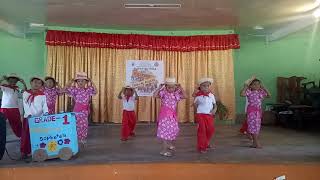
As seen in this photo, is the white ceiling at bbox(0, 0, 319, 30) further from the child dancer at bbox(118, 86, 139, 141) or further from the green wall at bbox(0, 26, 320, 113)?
the child dancer at bbox(118, 86, 139, 141)

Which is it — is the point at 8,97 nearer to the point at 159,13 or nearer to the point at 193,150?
the point at 159,13

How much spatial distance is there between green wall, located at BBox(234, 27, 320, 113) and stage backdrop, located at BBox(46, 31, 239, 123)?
2.38 ft

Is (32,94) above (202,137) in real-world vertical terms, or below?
above

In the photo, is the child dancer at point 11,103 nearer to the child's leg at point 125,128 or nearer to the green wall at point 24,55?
the child's leg at point 125,128

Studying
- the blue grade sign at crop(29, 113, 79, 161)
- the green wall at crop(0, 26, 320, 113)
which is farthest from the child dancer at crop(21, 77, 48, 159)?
the green wall at crop(0, 26, 320, 113)

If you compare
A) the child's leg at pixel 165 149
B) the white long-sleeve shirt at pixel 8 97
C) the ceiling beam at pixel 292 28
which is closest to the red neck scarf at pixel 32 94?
the white long-sleeve shirt at pixel 8 97

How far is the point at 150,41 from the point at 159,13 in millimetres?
2111

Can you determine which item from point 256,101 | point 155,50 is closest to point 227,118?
point 155,50

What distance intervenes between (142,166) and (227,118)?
208 inches

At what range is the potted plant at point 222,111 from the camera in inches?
368

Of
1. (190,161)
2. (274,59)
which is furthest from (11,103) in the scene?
(274,59)

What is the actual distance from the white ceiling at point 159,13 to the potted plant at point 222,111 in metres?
1.94

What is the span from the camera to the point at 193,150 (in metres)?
5.79

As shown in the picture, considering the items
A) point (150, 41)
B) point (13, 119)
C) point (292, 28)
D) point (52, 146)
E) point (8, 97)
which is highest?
point (292, 28)
